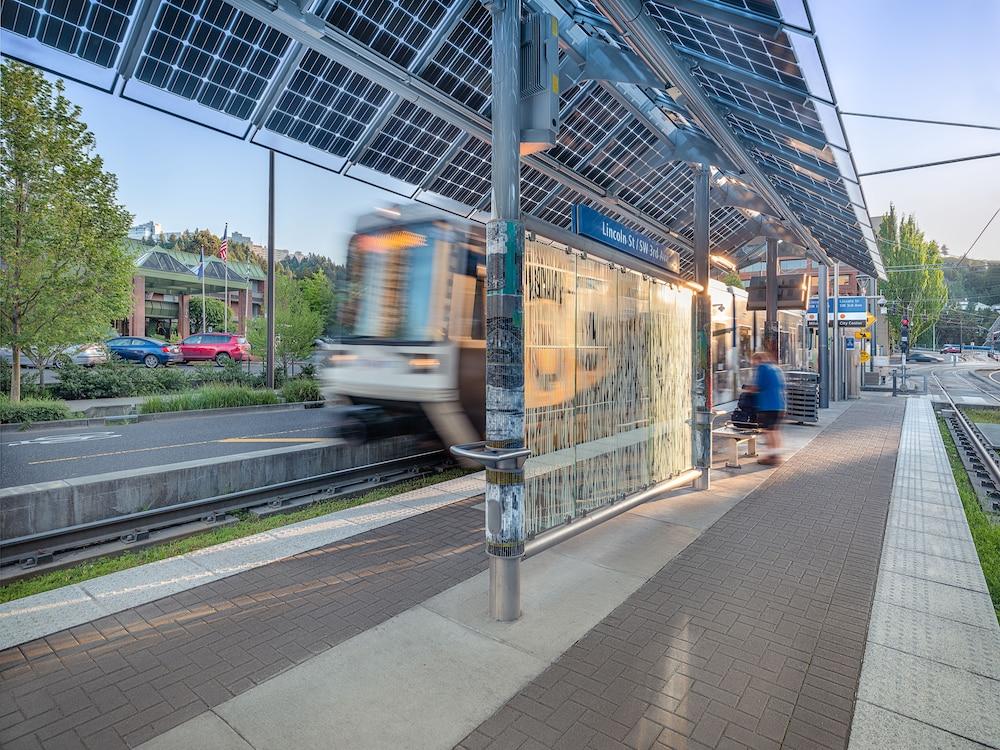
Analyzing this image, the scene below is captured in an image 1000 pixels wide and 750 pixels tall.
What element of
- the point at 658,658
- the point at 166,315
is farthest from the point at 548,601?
the point at 166,315

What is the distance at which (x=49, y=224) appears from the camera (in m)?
13.1

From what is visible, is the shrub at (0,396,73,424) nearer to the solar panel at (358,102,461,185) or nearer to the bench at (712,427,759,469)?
the solar panel at (358,102,461,185)

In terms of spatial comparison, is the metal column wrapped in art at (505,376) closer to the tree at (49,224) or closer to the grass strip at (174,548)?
the grass strip at (174,548)

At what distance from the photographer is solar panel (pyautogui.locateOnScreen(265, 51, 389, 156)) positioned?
743cm

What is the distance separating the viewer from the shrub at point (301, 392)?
1803 centimetres

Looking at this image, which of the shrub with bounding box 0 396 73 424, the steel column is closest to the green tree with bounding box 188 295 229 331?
the shrub with bounding box 0 396 73 424

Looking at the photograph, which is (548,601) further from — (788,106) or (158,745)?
(788,106)

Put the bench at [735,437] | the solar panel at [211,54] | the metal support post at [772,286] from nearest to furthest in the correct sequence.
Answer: the solar panel at [211,54]
the bench at [735,437]
the metal support post at [772,286]

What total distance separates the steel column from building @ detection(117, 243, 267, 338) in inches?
1638

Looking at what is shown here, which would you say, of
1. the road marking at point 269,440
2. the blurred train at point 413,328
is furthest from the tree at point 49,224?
the blurred train at point 413,328

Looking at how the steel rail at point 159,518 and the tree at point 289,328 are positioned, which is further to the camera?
the tree at point 289,328

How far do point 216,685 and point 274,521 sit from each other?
311 cm

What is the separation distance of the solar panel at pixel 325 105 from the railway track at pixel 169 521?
4.96 m

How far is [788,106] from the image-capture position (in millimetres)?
6293
